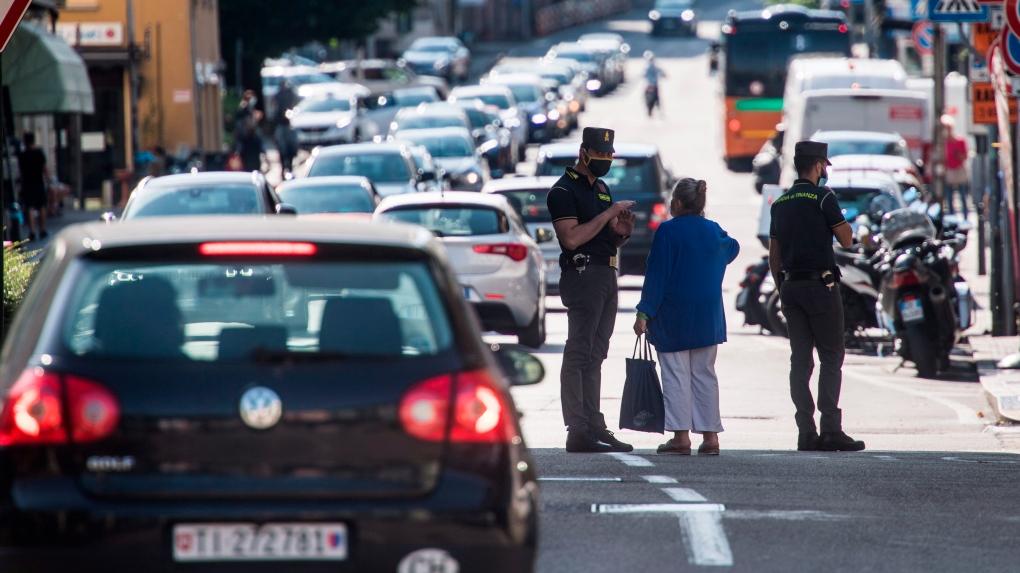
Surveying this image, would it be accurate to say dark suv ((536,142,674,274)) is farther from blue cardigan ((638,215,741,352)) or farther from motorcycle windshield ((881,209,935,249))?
blue cardigan ((638,215,741,352))

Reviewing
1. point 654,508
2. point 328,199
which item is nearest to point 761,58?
point 328,199

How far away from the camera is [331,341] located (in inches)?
195

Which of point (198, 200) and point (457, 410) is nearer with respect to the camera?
point (457, 410)

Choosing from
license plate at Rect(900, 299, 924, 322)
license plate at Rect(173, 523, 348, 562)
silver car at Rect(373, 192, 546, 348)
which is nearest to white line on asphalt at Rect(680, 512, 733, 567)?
license plate at Rect(173, 523, 348, 562)

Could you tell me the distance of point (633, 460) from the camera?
30.8ft

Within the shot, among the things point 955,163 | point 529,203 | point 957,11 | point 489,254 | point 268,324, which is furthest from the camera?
point 955,163

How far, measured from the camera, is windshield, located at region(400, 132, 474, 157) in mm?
33219

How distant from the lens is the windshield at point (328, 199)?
66.0 ft

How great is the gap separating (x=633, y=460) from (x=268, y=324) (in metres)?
4.46

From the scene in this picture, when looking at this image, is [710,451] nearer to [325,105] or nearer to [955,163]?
[955,163]

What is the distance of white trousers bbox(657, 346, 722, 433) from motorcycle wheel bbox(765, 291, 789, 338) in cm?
745

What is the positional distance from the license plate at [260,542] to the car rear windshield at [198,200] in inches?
471

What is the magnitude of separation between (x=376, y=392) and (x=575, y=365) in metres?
4.96

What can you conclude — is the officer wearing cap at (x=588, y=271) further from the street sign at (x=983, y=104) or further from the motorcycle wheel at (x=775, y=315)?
the street sign at (x=983, y=104)
